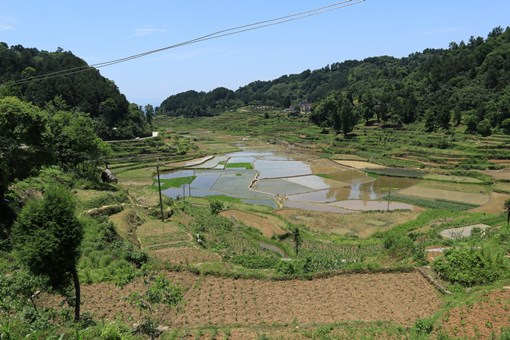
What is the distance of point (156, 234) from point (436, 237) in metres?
18.9

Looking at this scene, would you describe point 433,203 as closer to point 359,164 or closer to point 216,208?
point 216,208

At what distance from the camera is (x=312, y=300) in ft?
46.7

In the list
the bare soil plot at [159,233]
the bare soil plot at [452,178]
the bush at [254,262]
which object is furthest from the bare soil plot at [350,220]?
the bare soil plot at [452,178]

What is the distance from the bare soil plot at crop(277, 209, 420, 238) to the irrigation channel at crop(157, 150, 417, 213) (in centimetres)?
299

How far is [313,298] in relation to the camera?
1441cm

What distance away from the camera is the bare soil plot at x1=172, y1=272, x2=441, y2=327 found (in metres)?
12.7

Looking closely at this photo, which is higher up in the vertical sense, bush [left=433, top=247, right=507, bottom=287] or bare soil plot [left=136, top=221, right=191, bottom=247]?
bush [left=433, top=247, right=507, bottom=287]

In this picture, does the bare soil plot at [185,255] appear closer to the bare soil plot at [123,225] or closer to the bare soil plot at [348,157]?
the bare soil plot at [123,225]

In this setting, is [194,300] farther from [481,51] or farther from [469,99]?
[481,51]

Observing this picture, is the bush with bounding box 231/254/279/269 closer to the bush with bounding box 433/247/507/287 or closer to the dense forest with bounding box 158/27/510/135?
the bush with bounding box 433/247/507/287

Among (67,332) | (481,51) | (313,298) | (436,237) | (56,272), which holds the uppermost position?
(481,51)

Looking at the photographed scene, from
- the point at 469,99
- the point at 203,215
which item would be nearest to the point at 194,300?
the point at 203,215

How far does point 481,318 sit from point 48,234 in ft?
43.8

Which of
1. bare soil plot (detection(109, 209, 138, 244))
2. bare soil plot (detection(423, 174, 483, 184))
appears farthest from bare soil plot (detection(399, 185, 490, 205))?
bare soil plot (detection(109, 209, 138, 244))
